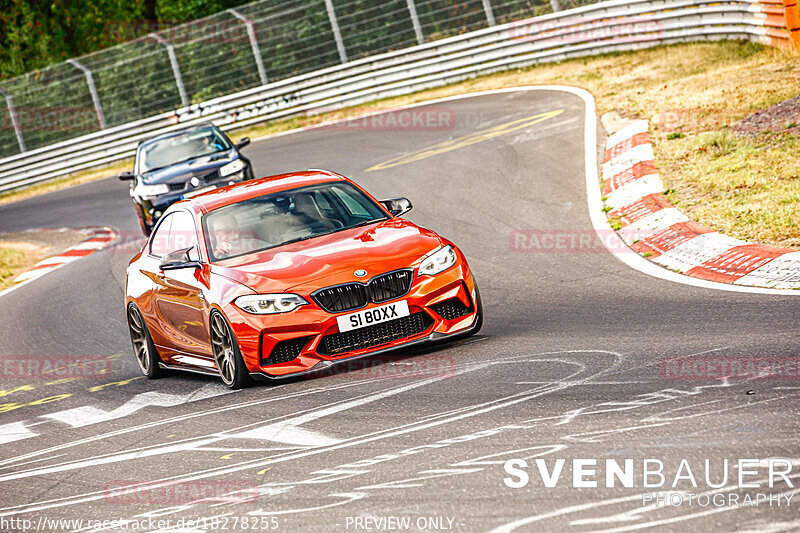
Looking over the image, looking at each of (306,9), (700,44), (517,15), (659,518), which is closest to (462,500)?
(659,518)

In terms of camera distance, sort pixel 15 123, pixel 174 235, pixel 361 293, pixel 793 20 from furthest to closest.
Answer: pixel 15 123 → pixel 793 20 → pixel 174 235 → pixel 361 293

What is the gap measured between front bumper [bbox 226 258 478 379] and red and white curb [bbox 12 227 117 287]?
1010 centimetres

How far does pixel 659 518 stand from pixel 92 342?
326 inches

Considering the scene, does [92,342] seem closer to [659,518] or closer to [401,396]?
[401,396]

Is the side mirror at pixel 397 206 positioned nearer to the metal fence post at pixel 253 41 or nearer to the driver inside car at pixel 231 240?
the driver inside car at pixel 231 240

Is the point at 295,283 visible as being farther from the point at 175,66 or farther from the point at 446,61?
the point at 175,66

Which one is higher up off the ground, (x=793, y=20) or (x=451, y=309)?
(x=793, y=20)

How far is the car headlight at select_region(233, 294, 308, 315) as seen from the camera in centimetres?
733

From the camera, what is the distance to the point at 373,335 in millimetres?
7453

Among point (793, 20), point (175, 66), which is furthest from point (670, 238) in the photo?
point (175, 66)

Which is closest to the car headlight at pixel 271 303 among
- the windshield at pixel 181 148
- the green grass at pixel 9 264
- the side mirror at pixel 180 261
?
the side mirror at pixel 180 261

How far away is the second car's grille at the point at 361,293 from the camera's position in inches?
290

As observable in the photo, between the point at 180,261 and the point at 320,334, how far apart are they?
5.32 ft

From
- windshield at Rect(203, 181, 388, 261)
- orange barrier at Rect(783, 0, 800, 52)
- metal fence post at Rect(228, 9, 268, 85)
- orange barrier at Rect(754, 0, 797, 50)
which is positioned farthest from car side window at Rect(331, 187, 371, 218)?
metal fence post at Rect(228, 9, 268, 85)
